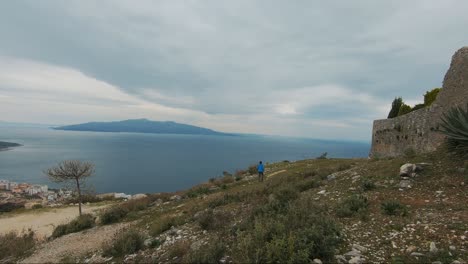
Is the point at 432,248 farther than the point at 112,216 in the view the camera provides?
No

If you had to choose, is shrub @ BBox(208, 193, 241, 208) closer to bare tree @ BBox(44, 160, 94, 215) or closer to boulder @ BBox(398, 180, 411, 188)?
boulder @ BBox(398, 180, 411, 188)

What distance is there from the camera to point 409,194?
26.3ft

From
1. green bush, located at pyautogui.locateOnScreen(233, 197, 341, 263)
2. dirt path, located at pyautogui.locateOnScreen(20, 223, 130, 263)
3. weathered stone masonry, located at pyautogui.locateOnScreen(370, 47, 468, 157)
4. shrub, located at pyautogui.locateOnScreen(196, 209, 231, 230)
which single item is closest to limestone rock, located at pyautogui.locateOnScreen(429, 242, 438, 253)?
green bush, located at pyautogui.locateOnScreen(233, 197, 341, 263)

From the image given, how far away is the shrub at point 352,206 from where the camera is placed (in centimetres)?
719

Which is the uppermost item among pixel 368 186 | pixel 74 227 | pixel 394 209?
pixel 368 186

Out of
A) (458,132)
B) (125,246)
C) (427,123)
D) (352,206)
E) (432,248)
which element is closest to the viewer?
(432,248)

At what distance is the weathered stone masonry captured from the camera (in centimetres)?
1213

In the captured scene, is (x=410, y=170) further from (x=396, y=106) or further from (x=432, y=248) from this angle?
(x=396, y=106)

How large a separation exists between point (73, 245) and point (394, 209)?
1160 centimetres

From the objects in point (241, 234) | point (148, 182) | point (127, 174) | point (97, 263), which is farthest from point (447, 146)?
point (127, 174)

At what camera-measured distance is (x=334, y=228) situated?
578 centimetres

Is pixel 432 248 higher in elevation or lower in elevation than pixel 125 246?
higher

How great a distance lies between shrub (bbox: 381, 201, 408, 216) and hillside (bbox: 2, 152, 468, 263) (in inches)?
0.9

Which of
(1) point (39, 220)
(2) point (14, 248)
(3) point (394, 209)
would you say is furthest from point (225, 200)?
(1) point (39, 220)
